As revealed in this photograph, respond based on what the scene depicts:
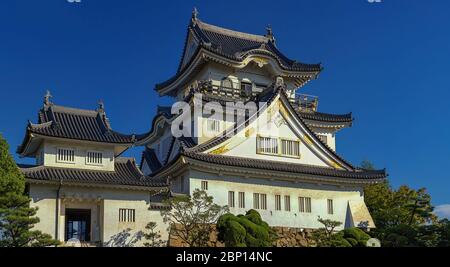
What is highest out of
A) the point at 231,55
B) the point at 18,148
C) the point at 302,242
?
the point at 231,55

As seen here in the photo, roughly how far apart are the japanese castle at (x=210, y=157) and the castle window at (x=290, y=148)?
0.22 ft

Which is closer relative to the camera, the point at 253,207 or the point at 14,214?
the point at 14,214

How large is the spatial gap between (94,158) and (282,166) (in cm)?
1063

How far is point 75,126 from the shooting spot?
27.8 m

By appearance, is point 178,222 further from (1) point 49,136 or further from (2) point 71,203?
(1) point 49,136

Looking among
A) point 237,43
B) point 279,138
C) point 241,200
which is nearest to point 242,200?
point 241,200

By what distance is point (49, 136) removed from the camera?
2611 centimetres

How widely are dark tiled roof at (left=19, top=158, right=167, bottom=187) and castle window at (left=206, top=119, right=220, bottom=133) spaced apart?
6529 millimetres

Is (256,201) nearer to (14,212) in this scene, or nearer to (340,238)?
(340,238)

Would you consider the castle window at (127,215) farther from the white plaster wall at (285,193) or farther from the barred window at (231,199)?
the barred window at (231,199)

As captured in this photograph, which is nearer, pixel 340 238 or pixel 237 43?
pixel 340 238

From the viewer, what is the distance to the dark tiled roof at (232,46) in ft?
121
